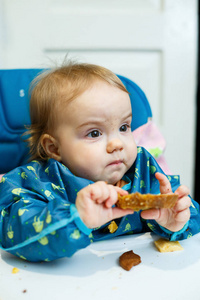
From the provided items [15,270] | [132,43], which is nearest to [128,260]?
[15,270]


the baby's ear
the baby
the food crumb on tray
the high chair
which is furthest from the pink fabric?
the food crumb on tray

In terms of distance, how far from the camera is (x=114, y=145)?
803 mm

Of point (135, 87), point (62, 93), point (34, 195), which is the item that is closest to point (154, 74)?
point (135, 87)

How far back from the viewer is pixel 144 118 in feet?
3.74

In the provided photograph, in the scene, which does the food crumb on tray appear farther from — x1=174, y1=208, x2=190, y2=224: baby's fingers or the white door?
the white door

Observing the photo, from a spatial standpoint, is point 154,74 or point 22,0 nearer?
point 22,0

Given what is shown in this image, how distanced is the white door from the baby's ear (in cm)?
73

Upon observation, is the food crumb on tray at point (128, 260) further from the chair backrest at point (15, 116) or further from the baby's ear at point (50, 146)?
the chair backrest at point (15, 116)

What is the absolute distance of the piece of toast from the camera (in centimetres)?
61

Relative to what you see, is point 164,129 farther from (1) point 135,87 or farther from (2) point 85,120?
(2) point 85,120

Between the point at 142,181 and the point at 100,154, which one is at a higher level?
the point at 100,154

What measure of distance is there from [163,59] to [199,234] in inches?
48.1

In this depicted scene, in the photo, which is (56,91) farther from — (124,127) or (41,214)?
(41,214)

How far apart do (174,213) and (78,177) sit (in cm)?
24
